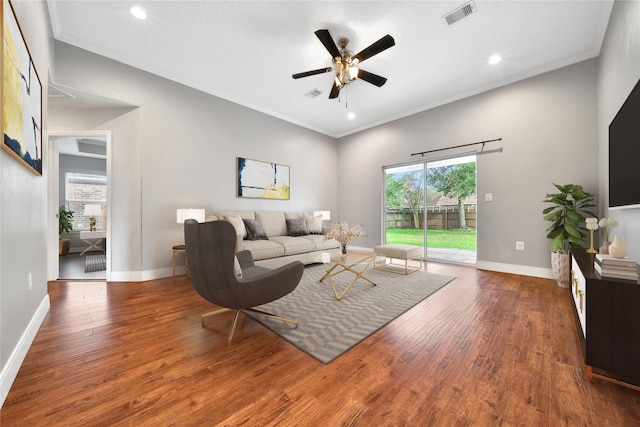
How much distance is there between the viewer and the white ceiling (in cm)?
259

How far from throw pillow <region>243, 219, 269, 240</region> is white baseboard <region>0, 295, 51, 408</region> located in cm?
238

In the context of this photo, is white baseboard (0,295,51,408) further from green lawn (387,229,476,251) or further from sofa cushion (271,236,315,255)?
green lawn (387,229,476,251)

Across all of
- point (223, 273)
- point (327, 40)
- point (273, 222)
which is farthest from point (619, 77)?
point (273, 222)

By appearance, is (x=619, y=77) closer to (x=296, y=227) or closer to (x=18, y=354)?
(x=296, y=227)

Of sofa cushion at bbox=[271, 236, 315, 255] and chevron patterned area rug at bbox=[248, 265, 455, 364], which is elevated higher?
sofa cushion at bbox=[271, 236, 315, 255]

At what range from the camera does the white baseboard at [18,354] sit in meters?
1.27

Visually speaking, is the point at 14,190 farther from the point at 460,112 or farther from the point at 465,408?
the point at 460,112

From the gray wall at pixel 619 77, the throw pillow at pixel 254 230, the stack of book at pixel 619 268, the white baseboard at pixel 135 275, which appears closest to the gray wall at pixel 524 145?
the gray wall at pixel 619 77

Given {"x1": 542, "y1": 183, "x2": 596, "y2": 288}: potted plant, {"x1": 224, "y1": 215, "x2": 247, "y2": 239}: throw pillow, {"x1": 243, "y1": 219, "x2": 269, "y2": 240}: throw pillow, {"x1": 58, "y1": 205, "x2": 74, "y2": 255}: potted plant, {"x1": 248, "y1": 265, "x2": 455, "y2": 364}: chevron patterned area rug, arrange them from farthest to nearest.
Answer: {"x1": 58, "y1": 205, "x2": 74, "y2": 255}: potted plant < {"x1": 243, "y1": 219, "x2": 269, "y2": 240}: throw pillow < {"x1": 224, "y1": 215, "x2": 247, "y2": 239}: throw pillow < {"x1": 542, "y1": 183, "x2": 596, "y2": 288}: potted plant < {"x1": 248, "y1": 265, "x2": 455, "y2": 364}: chevron patterned area rug

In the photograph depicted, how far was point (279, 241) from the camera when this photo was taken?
13.4ft

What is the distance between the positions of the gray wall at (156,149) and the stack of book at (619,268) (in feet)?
14.9

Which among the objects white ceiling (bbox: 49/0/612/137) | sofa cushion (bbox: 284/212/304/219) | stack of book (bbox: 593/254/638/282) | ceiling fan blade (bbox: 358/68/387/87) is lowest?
stack of book (bbox: 593/254/638/282)

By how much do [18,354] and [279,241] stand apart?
2.85 meters

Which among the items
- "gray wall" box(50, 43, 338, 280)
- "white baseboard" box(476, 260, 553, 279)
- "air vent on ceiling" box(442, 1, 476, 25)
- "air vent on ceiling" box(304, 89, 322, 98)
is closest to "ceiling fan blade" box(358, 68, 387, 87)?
"air vent on ceiling" box(442, 1, 476, 25)
